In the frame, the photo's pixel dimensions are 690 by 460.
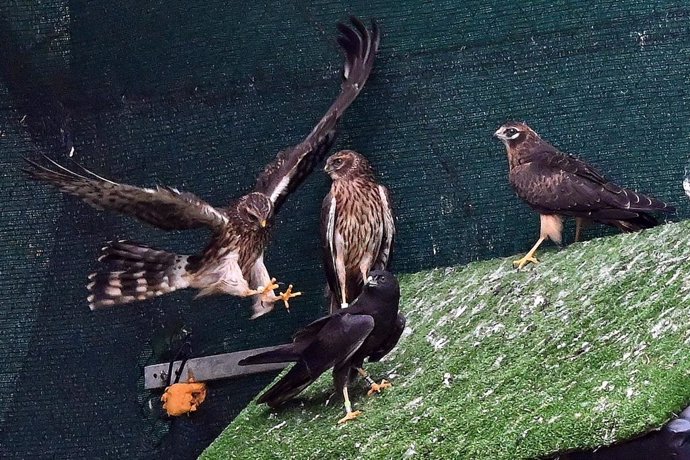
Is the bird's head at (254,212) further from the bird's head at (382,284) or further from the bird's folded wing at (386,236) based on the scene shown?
the bird's head at (382,284)

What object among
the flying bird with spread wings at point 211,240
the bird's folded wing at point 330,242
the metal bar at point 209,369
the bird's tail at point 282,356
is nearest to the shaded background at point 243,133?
the metal bar at point 209,369

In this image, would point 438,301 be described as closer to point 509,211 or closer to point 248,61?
point 509,211

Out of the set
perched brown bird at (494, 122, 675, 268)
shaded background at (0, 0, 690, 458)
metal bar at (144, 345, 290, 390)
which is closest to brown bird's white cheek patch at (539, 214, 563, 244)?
perched brown bird at (494, 122, 675, 268)

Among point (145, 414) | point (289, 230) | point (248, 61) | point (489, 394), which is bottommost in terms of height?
point (145, 414)

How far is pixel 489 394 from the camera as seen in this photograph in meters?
2.89

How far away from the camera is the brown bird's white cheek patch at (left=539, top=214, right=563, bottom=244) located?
12.3ft

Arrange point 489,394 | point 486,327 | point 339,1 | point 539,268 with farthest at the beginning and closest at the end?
point 339,1
point 539,268
point 486,327
point 489,394

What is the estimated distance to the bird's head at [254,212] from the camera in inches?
156

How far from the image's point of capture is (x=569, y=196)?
11.9ft

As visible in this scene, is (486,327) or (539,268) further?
(539,268)

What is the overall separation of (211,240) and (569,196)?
1338mm

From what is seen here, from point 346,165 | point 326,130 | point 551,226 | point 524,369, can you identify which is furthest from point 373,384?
point 326,130

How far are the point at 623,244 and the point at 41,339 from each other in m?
2.67

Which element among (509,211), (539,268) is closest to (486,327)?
(539,268)
